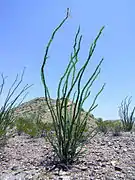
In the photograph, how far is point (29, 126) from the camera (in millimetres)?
7863

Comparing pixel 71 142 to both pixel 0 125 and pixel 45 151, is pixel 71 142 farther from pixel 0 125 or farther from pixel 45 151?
pixel 0 125

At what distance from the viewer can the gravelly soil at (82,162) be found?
3.79 metres

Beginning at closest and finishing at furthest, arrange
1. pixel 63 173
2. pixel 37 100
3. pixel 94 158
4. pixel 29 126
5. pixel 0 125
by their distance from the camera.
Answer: pixel 63 173 < pixel 94 158 < pixel 0 125 < pixel 29 126 < pixel 37 100

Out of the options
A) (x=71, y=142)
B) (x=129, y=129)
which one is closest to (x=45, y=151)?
(x=71, y=142)

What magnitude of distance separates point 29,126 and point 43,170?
395 centimetres

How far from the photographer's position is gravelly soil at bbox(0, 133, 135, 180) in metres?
3.79

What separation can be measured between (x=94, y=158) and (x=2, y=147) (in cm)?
209

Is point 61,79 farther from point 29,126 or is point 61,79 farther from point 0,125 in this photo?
point 29,126

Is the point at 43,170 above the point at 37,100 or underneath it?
underneath

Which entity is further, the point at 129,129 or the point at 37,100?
the point at 37,100

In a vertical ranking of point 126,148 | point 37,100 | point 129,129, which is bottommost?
point 126,148

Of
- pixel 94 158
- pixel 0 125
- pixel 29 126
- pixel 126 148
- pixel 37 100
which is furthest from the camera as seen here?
pixel 37 100

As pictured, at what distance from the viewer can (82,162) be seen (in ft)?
14.2

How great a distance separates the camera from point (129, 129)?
28.1 ft
